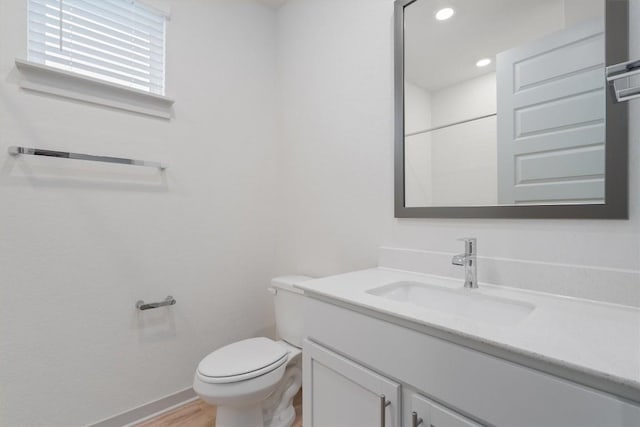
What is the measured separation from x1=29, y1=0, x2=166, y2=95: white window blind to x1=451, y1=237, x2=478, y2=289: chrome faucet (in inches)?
67.6

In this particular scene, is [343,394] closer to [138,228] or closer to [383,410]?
[383,410]

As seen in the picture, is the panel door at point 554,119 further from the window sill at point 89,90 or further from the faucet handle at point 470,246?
the window sill at point 89,90

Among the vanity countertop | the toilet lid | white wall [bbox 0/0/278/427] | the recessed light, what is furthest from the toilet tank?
the recessed light

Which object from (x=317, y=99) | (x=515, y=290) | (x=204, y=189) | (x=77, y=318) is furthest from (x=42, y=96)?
(x=515, y=290)

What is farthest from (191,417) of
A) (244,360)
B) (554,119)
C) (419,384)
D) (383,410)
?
(554,119)

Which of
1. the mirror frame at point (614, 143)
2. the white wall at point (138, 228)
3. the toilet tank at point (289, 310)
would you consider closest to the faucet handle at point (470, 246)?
the mirror frame at point (614, 143)

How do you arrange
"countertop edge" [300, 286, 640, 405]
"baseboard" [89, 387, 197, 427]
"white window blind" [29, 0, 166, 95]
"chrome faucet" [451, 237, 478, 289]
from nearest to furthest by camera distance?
1. "countertop edge" [300, 286, 640, 405]
2. "chrome faucet" [451, 237, 478, 289]
3. "white window blind" [29, 0, 166, 95]
4. "baseboard" [89, 387, 197, 427]

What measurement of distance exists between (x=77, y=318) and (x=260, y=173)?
1.25 metres

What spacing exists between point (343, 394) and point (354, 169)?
40.8 inches

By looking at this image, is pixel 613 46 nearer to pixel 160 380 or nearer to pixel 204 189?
pixel 204 189

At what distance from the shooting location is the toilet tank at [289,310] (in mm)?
1647

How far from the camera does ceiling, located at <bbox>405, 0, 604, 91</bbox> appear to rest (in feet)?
3.15

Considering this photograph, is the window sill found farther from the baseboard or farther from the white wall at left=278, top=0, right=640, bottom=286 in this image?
the baseboard

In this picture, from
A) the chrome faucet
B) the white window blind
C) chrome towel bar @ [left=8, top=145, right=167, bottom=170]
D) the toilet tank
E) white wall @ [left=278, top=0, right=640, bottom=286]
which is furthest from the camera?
the toilet tank
